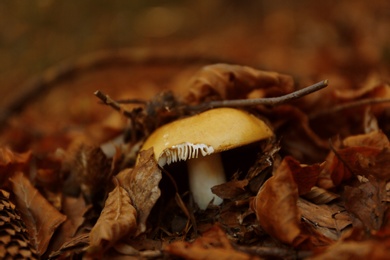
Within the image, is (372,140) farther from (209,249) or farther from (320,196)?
(209,249)

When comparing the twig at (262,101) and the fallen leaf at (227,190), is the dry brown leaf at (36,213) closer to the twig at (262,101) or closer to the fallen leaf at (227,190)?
the fallen leaf at (227,190)

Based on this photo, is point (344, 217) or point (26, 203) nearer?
Answer: point (344, 217)

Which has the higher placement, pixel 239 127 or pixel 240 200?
pixel 239 127

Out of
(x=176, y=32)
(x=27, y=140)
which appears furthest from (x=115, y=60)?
(x=176, y=32)

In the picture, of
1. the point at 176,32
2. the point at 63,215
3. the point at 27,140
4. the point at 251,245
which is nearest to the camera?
the point at 251,245

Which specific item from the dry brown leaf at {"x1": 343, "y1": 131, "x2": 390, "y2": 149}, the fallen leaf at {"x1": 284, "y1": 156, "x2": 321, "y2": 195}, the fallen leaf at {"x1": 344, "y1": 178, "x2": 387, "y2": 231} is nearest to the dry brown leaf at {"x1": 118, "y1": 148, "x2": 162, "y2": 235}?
the fallen leaf at {"x1": 284, "y1": 156, "x2": 321, "y2": 195}

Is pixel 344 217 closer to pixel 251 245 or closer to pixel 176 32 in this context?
pixel 251 245

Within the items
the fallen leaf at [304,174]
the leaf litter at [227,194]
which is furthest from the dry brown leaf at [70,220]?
the fallen leaf at [304,174]

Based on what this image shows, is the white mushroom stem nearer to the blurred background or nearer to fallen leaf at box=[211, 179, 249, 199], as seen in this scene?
fallen leaf at box=[211, 179, 249, 199]
